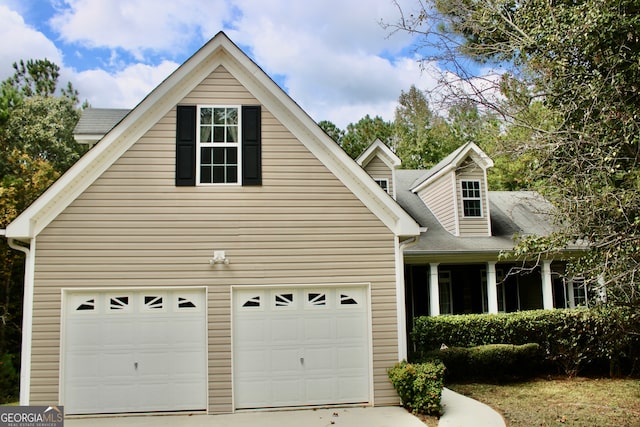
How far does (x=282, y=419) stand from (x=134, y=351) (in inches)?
120

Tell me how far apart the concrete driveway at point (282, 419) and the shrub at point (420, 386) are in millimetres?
256

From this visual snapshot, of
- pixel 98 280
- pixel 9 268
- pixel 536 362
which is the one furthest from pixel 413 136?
pixel 98 280

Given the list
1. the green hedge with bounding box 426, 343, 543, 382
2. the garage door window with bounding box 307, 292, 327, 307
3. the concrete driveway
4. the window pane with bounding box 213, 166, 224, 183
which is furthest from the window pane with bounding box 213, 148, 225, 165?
the green hedge with bounding box 426, 343, 543, 382

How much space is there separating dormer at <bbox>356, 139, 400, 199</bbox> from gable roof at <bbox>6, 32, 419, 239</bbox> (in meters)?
7.10

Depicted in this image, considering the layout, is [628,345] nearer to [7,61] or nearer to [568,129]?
[568,129]

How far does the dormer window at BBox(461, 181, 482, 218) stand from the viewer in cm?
1722

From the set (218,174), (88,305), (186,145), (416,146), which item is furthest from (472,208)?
(416,146)

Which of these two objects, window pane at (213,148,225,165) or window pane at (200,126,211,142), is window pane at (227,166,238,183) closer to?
window pane at (213,148,225,165)

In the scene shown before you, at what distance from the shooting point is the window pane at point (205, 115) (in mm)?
10289

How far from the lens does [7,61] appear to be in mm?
31641

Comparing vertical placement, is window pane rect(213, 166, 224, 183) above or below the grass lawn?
above

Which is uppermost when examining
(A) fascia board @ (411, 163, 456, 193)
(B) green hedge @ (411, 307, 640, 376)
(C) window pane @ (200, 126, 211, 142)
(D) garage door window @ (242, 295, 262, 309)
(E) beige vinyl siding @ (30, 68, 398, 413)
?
(A) fascia board @ (411, 163, 456, 193)

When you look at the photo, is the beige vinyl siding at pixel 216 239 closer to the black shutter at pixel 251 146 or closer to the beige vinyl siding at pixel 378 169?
the black shutter at pixel 251 146

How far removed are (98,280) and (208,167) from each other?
2.94 metres
